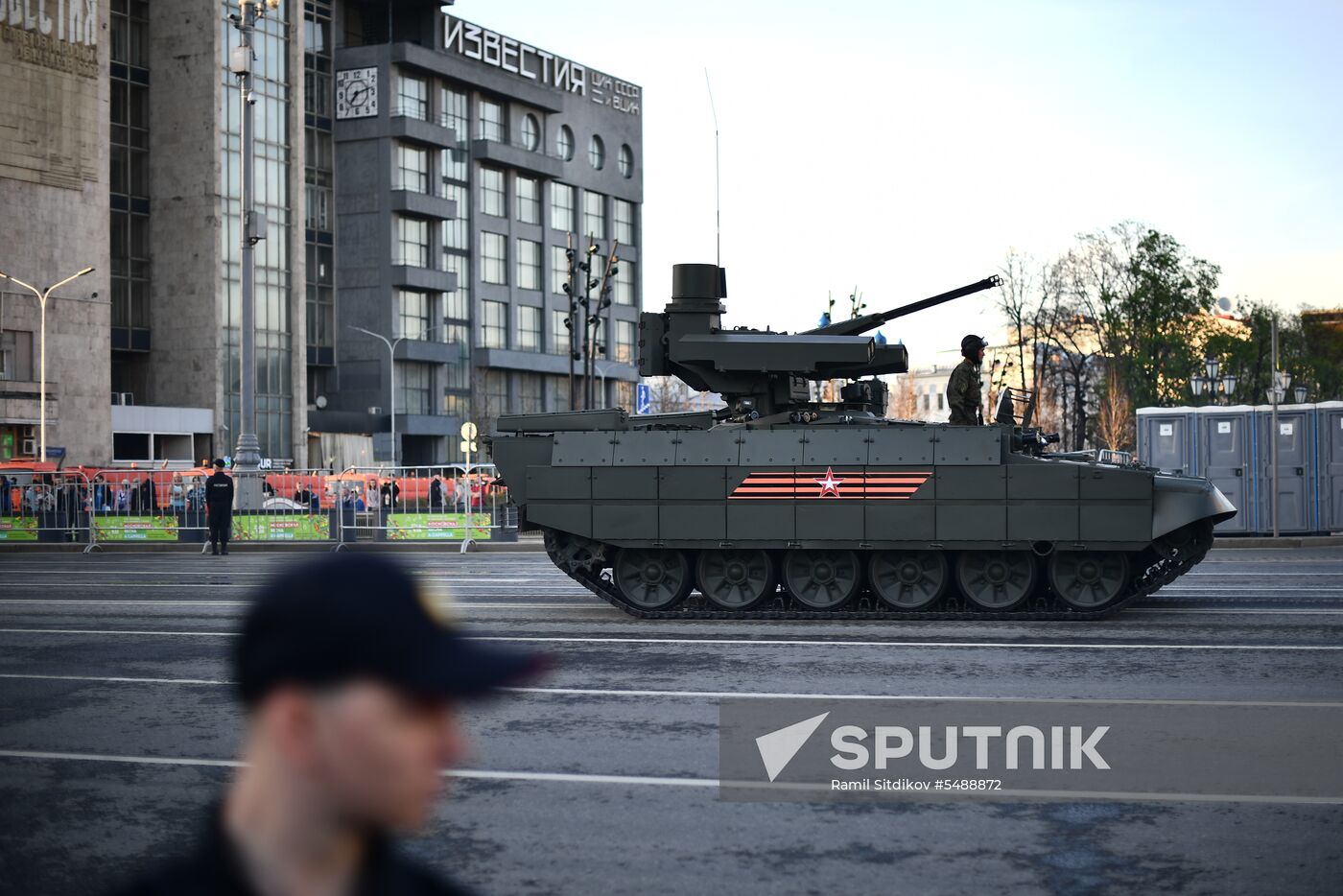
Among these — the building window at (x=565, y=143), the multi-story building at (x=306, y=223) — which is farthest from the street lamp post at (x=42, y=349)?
the building window at (x=565, y=143)

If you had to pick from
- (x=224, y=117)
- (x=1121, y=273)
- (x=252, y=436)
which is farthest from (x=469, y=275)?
(x=252, y=436)

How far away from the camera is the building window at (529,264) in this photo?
294 ft

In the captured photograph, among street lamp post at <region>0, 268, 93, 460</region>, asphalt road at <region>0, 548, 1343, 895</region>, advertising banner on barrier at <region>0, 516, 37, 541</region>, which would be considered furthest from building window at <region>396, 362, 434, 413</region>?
asphalt road at <region>0, 548, 1343, 895</region>

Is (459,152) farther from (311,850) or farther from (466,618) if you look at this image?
(311,850)

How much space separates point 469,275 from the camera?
8538cm

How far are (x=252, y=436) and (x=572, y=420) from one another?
61.1 feet

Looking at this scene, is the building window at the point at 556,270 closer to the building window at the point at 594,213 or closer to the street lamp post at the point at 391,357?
the building window at the point at 594,213

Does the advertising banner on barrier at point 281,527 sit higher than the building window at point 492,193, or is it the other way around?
the building window at point 492,193

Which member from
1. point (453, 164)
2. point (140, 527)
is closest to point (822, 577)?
point (140, 527)

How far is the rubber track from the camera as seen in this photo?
15062 millimetres

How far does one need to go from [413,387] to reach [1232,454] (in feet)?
187

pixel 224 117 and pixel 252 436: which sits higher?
pixel 224 117

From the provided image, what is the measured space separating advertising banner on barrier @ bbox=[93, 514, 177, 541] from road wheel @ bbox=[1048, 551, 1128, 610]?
2074 cm

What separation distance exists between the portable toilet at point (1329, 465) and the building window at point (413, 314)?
57596 millimetres
